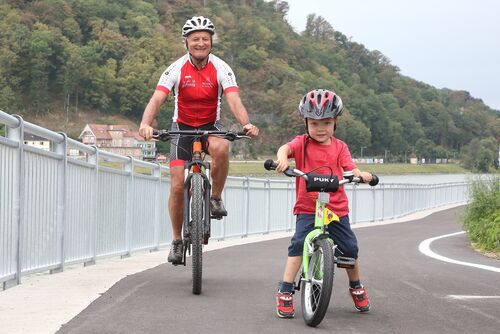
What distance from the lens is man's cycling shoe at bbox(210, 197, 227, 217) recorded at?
714cm

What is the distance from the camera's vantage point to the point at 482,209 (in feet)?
51.8

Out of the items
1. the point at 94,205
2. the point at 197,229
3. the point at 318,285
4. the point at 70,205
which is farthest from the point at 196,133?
the point at 94,205

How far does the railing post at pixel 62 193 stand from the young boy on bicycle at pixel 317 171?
3597mm

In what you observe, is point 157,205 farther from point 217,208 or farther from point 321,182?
point 321,182

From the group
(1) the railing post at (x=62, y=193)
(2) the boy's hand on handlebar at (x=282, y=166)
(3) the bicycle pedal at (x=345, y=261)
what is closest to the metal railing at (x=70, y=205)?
(1) the railing post at (x=62, y=193)

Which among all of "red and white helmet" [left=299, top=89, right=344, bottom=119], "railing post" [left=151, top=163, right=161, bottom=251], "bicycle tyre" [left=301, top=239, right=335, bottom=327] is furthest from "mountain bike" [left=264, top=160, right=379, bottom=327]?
"railing post" [left=151, top=163, right=161, bottom=251]

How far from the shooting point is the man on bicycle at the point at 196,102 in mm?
7188

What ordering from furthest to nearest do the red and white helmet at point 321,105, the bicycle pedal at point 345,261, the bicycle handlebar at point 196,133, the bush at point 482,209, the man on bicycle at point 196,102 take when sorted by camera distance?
the bush at point 482,209 < the man on bicycle at point 196,102 < the bicycle handlebar at point 196,133 < the red and white helmet at point 321,105 < the bicycle pedal at point 345,261

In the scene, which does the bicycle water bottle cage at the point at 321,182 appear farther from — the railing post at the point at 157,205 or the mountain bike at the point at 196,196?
the railing post at the point at 157,205

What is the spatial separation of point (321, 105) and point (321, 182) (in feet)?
1.71

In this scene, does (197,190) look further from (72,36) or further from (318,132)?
(72,36)

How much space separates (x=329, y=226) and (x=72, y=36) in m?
128

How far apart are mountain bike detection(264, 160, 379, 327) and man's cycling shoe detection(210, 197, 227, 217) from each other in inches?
68.2

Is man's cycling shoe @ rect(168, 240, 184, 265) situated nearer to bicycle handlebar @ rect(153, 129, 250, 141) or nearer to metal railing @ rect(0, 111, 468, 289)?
bicycle handlebar @ rect(153, 129, 250, 141)
